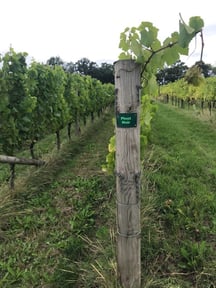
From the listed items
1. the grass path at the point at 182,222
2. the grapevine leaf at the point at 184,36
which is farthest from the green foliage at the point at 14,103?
the grapevine leaf at the point at 184,36

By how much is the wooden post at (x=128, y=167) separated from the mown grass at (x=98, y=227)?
19 centimetres

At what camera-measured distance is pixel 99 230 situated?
3.50 meters

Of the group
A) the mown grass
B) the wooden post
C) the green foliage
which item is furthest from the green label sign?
the green foliage

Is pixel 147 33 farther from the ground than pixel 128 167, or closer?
farther from the ground

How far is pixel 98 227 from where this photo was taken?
365cm

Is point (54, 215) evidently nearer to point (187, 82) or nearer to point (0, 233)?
point (0, 233)

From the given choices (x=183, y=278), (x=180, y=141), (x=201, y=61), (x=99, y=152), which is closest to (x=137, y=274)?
(x=183, y=278)

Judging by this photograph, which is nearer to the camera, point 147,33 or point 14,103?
point 147,33

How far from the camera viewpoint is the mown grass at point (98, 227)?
279cm

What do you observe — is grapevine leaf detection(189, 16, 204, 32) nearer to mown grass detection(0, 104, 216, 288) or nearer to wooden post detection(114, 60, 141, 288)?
wooden post detection(114, 60, 141, 288)

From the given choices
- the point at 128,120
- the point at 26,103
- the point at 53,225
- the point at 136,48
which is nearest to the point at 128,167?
the point at 128,120

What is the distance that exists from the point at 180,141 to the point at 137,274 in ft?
20.5

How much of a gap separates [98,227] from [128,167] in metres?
1.71

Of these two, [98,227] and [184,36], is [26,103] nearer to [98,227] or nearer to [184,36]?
[98,227]
